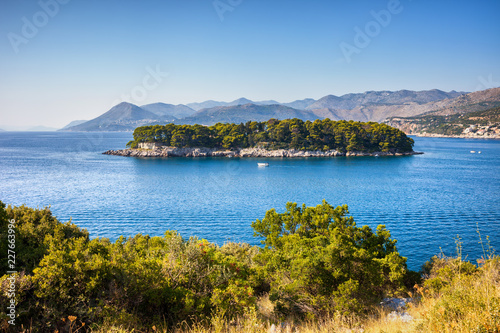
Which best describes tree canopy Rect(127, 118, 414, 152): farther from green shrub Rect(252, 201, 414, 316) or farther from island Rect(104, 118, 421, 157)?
green shrub Rect(252, 201, 414, 316)

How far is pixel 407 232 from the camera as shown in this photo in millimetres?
23469

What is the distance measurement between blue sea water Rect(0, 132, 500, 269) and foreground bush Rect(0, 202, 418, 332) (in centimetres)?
957

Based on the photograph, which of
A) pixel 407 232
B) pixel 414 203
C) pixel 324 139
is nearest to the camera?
pixel 407 232

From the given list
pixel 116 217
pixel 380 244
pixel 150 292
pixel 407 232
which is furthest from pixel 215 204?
pixel 150 292

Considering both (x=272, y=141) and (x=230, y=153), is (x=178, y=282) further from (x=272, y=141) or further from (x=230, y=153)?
(x=272, y=141)

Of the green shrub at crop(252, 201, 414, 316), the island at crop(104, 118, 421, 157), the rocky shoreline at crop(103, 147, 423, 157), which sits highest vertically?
the island at crop(104, 118, 421, 157)

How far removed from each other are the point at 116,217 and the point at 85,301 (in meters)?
24.1

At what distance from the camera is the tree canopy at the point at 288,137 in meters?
93.2

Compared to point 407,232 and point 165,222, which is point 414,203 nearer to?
point 407,232

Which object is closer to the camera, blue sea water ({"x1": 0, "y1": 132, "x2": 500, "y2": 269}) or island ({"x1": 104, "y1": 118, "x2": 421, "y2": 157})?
blue sea water ({"x1": 0, "y1": 132, "x2": 500, "y2": 269})

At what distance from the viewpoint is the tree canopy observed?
93.2 meters

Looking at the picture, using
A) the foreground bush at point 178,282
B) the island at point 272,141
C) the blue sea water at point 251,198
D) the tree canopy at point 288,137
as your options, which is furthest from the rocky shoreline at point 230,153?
the foreground bush at point 178,282

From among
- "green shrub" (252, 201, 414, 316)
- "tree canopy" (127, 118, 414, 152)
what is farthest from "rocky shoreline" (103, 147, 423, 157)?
"green shrub" (252, 201, 414, 316)

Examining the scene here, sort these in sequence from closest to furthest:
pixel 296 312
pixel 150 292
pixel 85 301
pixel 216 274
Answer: pixel 85 301 < pixel 150 292 < pixel 216 274 < pixel 296 312
